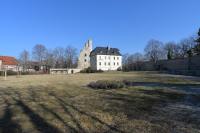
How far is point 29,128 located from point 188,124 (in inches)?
160

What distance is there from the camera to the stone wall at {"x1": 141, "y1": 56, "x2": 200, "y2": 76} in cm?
4506

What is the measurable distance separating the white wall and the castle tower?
2438 mm

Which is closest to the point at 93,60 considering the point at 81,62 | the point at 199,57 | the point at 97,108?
the point at 81,62

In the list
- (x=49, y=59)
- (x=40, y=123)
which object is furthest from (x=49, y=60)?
(x=40, y=123)

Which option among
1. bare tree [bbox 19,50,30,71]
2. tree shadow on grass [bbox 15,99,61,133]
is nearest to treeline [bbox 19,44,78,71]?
bare tree [bbox 19,50,30,71]

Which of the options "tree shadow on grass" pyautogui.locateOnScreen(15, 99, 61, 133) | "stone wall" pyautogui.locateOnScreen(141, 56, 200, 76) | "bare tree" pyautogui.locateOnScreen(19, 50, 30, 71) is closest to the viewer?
"tree shadow on grass" pyautogui.locateOnScreen(15, 99, 61, 133)

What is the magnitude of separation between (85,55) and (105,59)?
28.1ft

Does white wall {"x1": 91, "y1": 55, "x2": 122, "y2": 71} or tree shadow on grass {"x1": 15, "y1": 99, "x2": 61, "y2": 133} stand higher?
white wall {"x1": 91, "y1": 55, "x2": 122, "y2": 71}

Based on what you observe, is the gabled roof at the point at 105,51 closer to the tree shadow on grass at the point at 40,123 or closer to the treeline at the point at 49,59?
the treeline at the point at 49,59

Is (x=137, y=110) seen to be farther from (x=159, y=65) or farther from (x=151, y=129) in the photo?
(x=159, y=65)

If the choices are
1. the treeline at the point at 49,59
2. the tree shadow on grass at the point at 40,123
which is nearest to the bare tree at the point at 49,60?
the treeline at the point at 49,59

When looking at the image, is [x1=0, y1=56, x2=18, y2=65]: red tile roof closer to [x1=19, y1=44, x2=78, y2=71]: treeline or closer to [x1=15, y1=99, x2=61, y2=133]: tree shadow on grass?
[x1=19, y1=44, x2=78, y2=71]: treeline

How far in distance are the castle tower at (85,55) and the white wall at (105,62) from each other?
2438 mm

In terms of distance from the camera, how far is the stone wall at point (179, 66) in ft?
148
